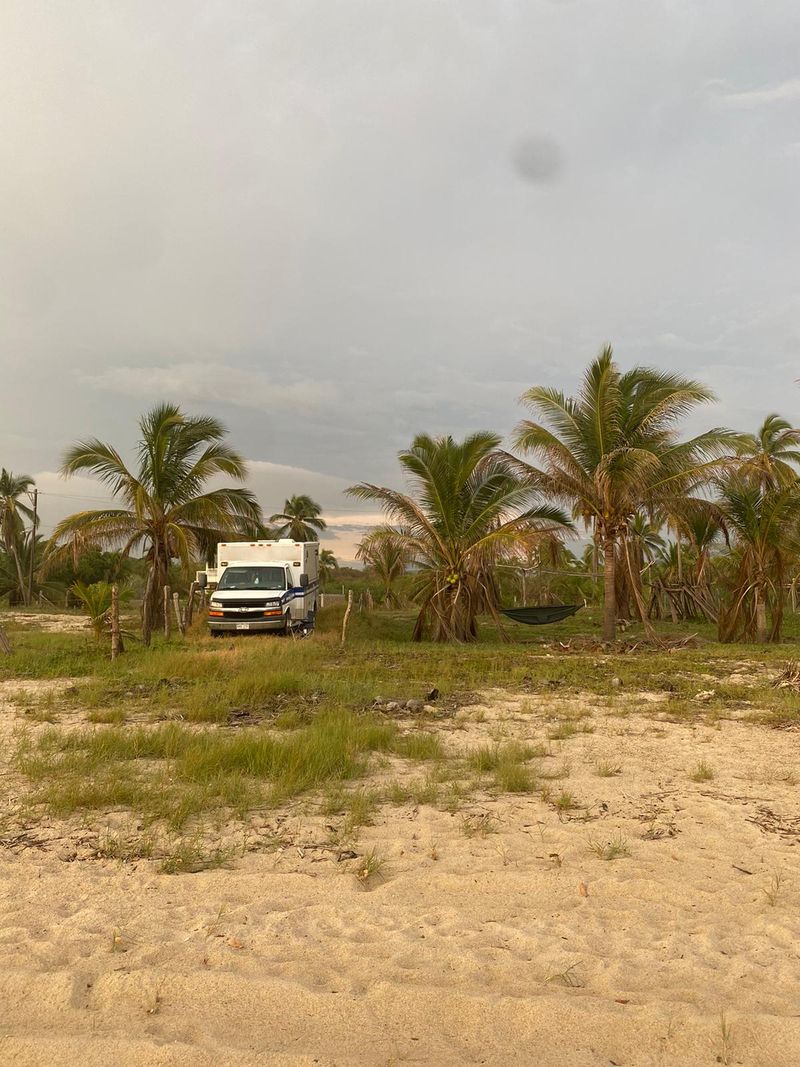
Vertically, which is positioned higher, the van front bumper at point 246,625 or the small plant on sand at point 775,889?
the van front bumper at point 246,625

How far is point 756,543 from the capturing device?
19203 millimetres

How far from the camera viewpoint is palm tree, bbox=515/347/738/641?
17.9 meters

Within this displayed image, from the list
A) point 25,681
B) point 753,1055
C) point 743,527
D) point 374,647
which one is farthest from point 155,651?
point 743,527

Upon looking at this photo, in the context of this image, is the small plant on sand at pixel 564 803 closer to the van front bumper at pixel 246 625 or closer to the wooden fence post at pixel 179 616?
the van front bumper at pixel 246 625

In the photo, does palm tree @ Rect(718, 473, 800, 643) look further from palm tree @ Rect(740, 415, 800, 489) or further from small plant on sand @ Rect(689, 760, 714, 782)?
small plant on sand @ Rect(689, 760, 714, 782)

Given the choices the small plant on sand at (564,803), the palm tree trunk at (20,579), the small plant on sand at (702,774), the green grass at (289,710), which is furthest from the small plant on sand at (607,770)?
the palm tree trunk at (20,579)

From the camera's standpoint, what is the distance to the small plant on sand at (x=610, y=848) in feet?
14.5

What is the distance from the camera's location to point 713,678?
12.0m

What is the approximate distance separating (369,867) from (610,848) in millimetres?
1626

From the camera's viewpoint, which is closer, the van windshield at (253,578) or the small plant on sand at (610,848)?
the small plant on sand at (610,848)

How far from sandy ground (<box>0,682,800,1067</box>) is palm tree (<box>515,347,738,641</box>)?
1379 centimetres

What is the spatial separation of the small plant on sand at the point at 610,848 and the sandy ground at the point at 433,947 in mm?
55

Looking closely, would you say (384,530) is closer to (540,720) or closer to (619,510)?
(619,510)

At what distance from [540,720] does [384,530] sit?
12.3 meters
